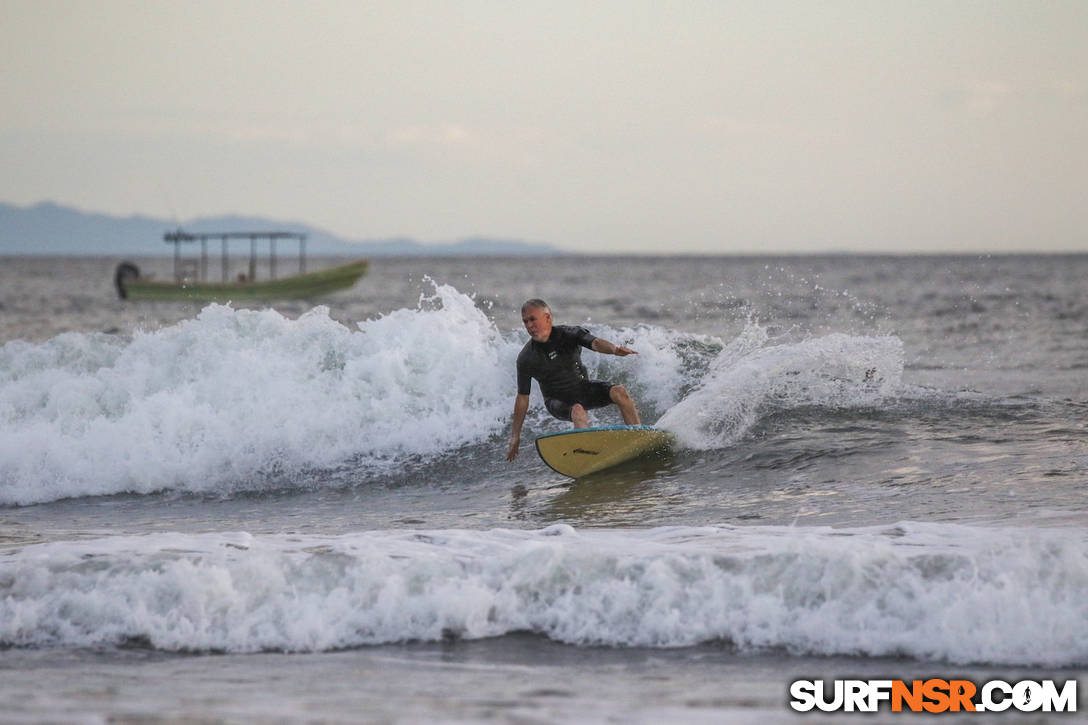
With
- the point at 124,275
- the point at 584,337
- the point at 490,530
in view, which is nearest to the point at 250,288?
the point at 124,275

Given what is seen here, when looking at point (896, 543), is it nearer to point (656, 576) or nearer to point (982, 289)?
point (656, 576)

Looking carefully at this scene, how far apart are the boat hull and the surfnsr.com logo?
42044 millimetres

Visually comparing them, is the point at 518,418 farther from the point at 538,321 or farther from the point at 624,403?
the point at 624,403

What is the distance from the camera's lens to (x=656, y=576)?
6809mm

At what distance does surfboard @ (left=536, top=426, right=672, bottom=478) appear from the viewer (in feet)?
35.7

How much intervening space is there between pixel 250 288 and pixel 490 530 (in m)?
39.4

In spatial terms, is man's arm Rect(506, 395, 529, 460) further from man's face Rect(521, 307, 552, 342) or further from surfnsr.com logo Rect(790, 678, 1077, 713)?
surfnsr.com logo Rect(790, 678, 1077, 713)

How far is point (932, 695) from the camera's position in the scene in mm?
5391

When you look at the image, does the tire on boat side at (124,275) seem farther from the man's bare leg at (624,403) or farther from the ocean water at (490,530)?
the man's bare leg at (624,403)

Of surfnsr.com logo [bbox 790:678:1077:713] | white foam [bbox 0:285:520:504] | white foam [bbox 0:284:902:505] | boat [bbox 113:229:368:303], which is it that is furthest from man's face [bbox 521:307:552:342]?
boat [bbox 113:229:368:303]

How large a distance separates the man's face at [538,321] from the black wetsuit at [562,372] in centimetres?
12

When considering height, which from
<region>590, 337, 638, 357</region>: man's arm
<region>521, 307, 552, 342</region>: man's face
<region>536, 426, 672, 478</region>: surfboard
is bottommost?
<region>536, 426, 672, 478</region>: surfboard

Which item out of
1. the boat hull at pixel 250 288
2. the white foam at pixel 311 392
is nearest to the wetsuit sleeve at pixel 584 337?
the white foam at pixel 311 392

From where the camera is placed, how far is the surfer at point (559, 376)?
1074 cm
